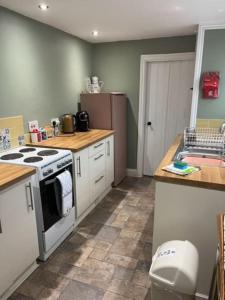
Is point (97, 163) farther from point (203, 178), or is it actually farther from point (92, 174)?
point (203, 178)

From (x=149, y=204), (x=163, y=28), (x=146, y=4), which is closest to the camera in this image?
(x=146, y=4)

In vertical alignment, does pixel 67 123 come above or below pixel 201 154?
above

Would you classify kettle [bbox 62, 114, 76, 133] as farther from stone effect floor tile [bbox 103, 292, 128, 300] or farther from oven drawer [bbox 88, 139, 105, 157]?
stone effect floor tile [bbox 103, 292, 128, 300]

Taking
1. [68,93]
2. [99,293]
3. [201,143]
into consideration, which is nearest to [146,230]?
[99,293]

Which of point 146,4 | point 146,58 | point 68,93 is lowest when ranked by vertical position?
point 68,93

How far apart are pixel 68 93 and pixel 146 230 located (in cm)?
215

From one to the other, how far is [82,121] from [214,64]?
1856 millimetres

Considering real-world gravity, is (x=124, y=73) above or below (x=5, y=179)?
above

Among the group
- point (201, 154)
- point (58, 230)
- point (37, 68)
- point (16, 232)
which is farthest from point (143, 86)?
point (16, 232)

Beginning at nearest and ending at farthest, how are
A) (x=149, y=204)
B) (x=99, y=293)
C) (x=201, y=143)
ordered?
(x=99, y=293), (x=201, y=143), (x=149, y=204)

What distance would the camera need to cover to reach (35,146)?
8.30ft

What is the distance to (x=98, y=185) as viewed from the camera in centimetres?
306

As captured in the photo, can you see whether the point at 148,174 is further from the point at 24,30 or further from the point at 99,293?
the point at 24,30

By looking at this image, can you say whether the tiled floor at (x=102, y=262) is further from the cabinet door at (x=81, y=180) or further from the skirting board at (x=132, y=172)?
the skirting board at (x=132, y=172)
